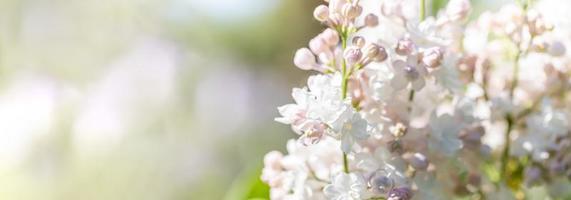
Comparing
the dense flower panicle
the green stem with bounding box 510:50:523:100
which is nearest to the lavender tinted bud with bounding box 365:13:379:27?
the dense flower panicle

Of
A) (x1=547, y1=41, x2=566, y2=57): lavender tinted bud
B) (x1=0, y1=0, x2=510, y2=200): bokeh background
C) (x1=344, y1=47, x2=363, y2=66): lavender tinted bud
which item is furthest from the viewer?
(x1=0, y1=0, x2=510, y2=200): bokeh background

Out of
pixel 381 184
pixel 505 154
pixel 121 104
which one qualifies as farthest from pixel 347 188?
pixel 121 104

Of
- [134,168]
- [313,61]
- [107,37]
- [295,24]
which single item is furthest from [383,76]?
[295,24]

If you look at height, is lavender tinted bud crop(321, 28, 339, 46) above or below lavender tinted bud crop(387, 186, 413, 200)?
above

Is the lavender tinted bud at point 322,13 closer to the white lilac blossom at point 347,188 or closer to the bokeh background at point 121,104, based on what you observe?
the white lilac blossom at point 347,188

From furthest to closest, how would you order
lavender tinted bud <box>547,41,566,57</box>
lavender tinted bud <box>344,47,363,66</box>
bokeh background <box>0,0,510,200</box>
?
1. bokeh background <box>0,0,510,200</box>
2. lavender tinted bud <box>547,41,566,57</box>
3. lavender tinted bud <box>344,47,363,66</box>

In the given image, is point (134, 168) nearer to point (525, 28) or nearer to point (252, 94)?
A: point (252, 94)

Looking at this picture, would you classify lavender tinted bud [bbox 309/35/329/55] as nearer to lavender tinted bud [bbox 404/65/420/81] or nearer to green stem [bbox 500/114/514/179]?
lavender tinted bud [bbox 404/65/420/81]
